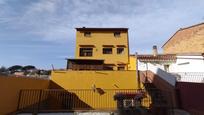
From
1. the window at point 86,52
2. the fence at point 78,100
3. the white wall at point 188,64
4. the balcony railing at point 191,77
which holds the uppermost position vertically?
the window at point 86,52

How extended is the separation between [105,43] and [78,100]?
1193cm

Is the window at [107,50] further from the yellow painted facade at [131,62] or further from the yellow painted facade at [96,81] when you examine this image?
the yellow painted facade at [96,81]

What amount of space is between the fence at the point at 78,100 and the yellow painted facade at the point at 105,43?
8.75 metres

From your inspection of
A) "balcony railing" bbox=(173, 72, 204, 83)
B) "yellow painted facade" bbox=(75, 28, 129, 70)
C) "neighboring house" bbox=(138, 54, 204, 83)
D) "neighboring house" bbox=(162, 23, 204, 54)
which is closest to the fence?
"balcony railing" bbox=(173, 72, 204, 83)

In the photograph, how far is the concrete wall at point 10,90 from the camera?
33.4ft

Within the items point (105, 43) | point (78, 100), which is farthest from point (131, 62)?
point (78, 100)

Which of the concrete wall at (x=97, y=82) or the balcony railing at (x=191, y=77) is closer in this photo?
the balcony railing at (x=191, y=77)

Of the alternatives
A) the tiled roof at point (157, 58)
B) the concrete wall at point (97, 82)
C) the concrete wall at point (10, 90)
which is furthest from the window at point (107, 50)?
the concrete wall at point (10, 90)

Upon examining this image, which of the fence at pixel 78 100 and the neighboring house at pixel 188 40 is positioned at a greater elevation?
the neighboring house at pixel 188 40

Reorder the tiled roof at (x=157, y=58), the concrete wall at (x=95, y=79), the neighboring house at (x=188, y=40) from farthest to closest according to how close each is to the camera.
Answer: the neighboring house at (x=188, y=40)
the tiled roof at (x=157, y=58)
the concrete wall at (x=95, y=79)

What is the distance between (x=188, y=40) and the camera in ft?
88.5

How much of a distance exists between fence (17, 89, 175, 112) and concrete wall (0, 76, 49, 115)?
510mm

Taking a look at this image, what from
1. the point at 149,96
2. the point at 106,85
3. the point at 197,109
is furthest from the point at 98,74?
the point at 197,109

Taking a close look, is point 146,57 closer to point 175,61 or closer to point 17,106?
point 175,61
